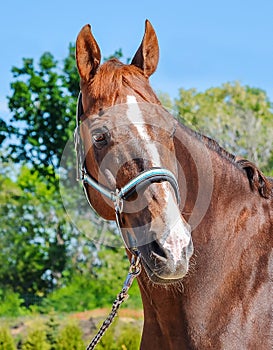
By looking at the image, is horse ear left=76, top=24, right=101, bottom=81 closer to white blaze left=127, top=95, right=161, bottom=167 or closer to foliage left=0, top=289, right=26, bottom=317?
white blaze left=127, top=95, right=161, bottom=167

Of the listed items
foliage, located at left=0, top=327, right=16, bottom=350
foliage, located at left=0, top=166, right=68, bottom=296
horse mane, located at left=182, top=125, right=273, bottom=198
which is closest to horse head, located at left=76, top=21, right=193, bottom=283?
horse mane, located at left=182, top=125, right=273, bottom=198

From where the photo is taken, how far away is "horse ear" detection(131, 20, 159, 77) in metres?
3.65

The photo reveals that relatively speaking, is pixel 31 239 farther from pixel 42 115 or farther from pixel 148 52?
pixel 148 52

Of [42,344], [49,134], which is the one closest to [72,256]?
[49,134]

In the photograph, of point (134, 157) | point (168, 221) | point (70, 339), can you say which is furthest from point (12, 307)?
point (168, 221)

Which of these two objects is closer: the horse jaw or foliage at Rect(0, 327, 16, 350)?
the horse jaw

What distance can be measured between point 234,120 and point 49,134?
1692 cm

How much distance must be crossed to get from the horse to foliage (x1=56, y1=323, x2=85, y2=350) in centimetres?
792

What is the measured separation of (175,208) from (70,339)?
8.73 m

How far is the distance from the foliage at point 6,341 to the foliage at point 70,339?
0.83 m

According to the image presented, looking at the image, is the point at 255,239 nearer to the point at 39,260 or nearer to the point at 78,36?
the point at 78,36

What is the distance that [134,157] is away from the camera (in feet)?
10.3

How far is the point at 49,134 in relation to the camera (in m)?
14.3

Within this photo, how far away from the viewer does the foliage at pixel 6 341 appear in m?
11.4
